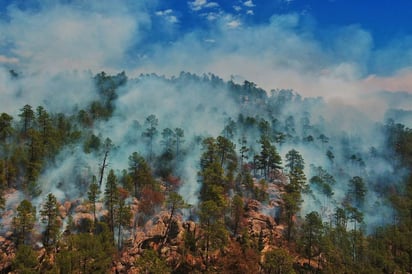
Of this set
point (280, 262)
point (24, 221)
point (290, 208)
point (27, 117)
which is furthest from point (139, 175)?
point (27, 117)

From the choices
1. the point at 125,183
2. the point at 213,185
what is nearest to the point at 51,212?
the point at 125,183

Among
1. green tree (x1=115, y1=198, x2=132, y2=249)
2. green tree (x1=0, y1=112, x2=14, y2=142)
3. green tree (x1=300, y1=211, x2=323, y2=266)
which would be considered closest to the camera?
green tree (x1=115, y1=198, x2=132, y2=249)

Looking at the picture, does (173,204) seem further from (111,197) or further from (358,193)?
(358,193)

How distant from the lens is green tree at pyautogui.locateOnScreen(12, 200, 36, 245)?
168 feet

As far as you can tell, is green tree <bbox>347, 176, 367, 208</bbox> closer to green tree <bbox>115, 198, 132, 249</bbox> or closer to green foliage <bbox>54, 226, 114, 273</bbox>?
green tree <bbox>115, 198, 132, 249</bbox>

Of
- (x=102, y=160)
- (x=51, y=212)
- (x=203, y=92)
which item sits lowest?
(x=51, y=212)

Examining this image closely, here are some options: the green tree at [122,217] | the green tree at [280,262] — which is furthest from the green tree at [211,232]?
the green tree at [122,217]

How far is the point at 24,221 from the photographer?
51219mm

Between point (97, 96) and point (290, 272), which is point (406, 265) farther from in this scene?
point (97, 96)

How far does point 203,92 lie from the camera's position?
19575cm

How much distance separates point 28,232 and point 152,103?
95000mm

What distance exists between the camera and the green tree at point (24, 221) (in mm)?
51344

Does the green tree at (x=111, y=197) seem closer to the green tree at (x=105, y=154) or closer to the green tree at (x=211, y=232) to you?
the green tree at (x=105, y=154)

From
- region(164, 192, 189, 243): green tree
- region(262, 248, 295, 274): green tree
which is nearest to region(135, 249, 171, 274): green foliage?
region(164, 192, 189, 243): green tree
